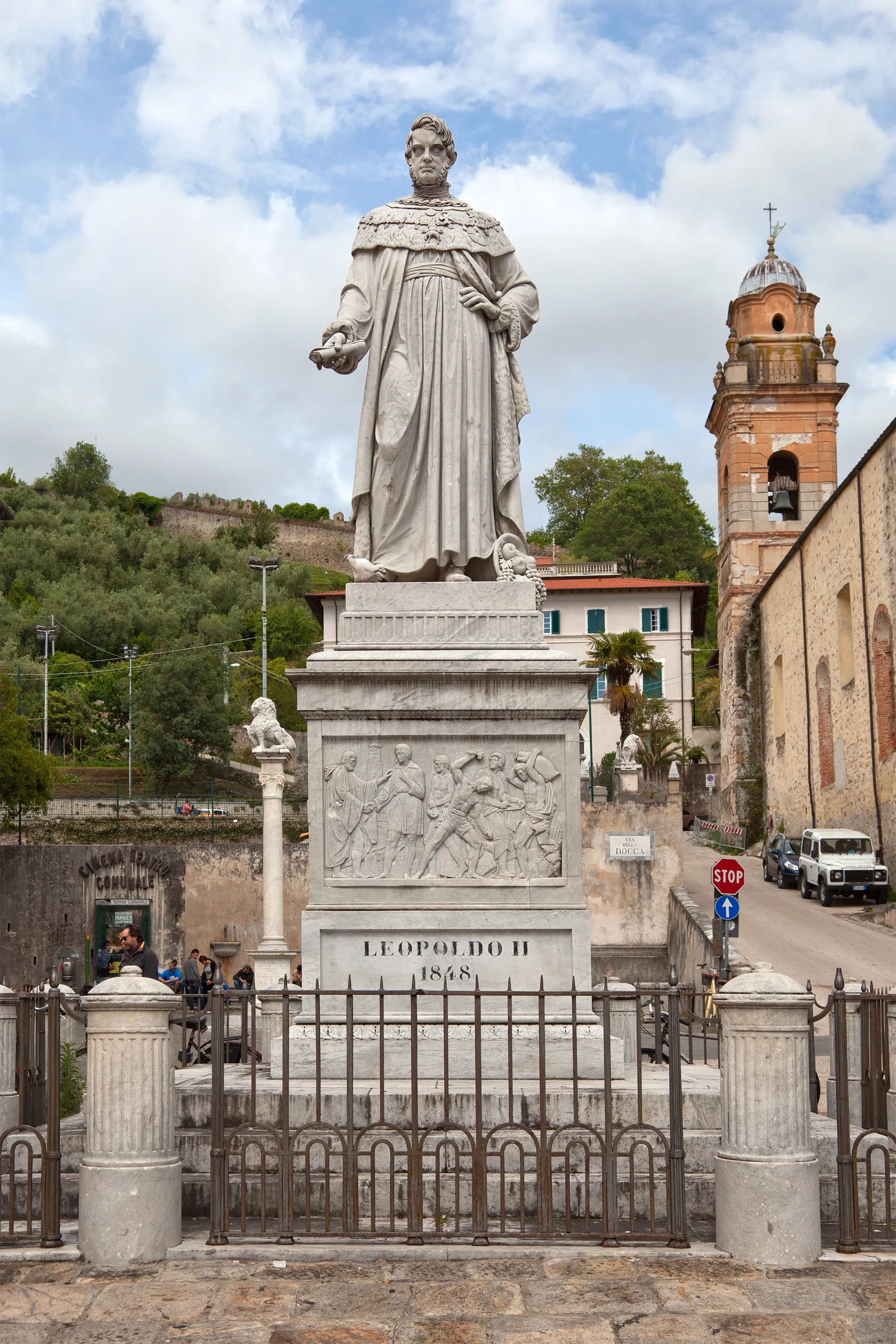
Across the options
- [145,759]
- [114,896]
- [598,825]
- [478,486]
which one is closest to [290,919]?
[114,896]

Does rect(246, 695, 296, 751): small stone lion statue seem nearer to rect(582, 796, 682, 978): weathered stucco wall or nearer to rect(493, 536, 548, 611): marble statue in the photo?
rect(582, 796, 682, 978): weathered stucco wall

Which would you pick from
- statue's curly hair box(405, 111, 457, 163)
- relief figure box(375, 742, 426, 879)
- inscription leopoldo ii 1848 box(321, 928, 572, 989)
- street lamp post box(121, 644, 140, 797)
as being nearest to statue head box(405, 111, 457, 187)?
statue's curly hair box(405, 111, 457, 163)

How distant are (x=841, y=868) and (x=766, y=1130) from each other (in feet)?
78.1

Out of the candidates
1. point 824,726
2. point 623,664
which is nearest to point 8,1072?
point 824,726

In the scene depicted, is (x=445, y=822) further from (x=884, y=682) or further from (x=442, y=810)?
(x=884, y=682)

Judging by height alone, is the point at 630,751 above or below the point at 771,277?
below

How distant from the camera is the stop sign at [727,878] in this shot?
18.5 metres

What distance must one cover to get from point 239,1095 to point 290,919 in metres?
26.9

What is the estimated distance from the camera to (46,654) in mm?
58188

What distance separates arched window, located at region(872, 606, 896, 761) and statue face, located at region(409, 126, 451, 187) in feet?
77.1

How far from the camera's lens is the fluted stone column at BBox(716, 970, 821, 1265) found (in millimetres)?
5875

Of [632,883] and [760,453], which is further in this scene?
[760,453]

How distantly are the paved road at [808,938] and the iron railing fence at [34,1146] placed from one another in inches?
408

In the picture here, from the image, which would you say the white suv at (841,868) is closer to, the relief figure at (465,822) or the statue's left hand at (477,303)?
the statue's left hand at (477,303)
